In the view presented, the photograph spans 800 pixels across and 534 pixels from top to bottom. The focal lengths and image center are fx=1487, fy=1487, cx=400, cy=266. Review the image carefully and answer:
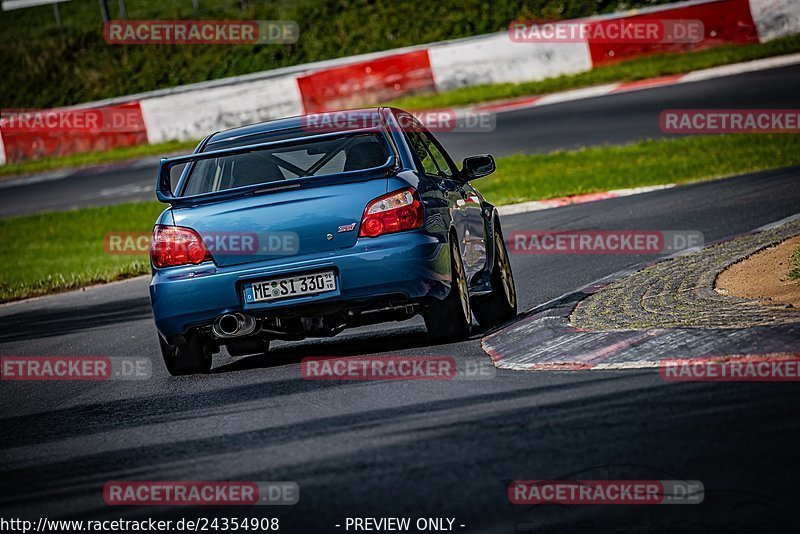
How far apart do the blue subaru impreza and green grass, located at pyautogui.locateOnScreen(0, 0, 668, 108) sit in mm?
22578

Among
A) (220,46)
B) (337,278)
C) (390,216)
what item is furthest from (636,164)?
(220,46)

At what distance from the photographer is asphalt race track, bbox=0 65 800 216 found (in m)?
21.2

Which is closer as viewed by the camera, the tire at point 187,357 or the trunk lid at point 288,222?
the trunk lid at point 288,222

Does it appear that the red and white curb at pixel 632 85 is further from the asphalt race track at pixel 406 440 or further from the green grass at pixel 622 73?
the asphalt race track at pixel 406 440

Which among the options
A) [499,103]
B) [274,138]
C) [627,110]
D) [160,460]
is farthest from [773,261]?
[499,103]

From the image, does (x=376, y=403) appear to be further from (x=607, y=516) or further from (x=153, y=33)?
(x=153, y=33)

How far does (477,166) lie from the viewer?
991cm

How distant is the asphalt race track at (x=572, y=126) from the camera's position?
21219 mm

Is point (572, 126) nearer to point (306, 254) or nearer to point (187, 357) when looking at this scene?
point (187, 357)

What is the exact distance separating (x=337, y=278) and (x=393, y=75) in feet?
63.8

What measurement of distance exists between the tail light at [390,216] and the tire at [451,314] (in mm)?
432

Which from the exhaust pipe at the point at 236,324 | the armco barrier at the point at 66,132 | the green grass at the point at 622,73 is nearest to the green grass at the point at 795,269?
the exhaust pipe at the point at 236,324

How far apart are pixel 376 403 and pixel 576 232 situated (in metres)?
7.56

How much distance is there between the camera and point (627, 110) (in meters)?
22.8
